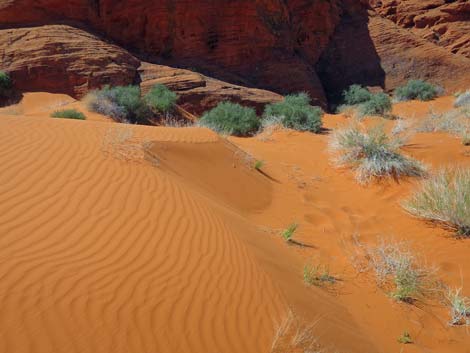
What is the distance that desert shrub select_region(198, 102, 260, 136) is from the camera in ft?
35.7

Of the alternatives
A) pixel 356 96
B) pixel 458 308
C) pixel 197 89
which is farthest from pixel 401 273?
pixel 356 96

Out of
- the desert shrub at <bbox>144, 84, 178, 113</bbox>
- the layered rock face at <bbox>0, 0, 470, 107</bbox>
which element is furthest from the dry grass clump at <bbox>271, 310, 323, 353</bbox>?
the layered rock face at <bbox>0, 0, 470, 107</bbox>

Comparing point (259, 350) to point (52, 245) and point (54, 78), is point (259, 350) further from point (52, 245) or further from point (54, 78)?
point (54, 78)

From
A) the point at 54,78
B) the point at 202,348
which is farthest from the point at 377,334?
the point at 54,78

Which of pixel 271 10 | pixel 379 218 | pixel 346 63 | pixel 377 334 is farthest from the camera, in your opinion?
pixel 346 63

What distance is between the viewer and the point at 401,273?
3.97m

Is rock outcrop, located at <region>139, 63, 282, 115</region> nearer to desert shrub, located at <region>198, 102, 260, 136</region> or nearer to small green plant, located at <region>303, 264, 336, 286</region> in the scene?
desert shrub, located at <region>198, 102, 260, 136</region>

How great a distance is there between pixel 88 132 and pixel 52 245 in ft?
8.73

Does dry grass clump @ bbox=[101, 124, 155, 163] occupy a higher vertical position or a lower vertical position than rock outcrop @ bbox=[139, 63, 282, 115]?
higher

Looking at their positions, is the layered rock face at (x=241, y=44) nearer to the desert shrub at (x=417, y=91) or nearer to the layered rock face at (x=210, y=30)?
the layered rock face at (x=210, y=30)

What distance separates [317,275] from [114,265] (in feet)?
7.16

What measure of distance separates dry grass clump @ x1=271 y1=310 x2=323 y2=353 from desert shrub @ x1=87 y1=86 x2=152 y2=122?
8.80 m

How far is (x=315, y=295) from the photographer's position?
3.54m

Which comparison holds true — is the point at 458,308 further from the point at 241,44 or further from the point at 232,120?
the point at 241,44
